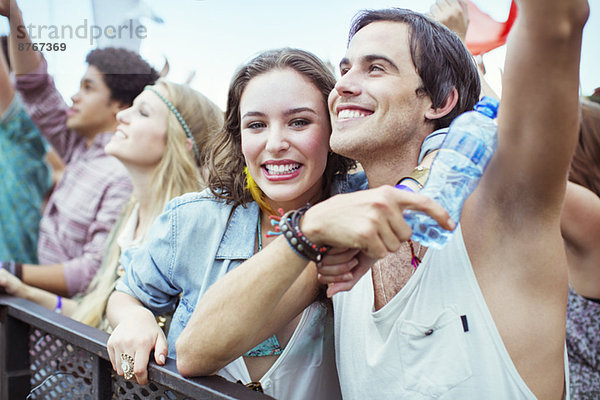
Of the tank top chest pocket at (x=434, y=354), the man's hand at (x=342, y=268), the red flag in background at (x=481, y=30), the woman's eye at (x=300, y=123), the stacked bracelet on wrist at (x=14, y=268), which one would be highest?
the red flag in background at (x=481, y=30)

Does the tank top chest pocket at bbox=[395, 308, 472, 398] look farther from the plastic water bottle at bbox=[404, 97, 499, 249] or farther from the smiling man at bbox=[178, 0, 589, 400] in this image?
the plastic water bottle at bbox=[404, 97, 499, 249]

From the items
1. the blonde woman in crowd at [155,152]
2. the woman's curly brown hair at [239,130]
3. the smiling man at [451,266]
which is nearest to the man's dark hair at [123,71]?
the blonde woman in crowd at [155,152]

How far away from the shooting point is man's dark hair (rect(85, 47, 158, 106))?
11.8 feet

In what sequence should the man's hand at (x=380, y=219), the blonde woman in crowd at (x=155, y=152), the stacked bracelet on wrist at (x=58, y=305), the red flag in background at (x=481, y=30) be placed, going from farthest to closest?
the stacked bracelet on wrist at (x=58, y=305)
the blonde woman in crowd at (x=155, y=152)
the red flag in background at (x=481, y=30)
the man's hand at (x=380, y=219)

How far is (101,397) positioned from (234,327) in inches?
25.1

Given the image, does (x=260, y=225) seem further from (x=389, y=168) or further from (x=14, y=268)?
(x=14, y=268)

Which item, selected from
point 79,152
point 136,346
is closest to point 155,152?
point 79,152

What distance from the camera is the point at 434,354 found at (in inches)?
49.2

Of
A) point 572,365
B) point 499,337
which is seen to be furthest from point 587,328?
point 499,337

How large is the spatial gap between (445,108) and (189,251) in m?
0.98

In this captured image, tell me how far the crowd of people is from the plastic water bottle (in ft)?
0.16

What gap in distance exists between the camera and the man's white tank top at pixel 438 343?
119 cm

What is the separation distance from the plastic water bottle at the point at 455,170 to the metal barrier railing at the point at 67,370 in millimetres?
543

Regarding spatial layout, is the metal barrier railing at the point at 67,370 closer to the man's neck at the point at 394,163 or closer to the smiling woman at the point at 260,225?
the smiling woman at the point at 260,225
